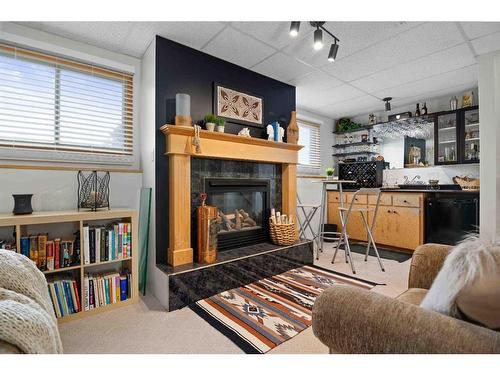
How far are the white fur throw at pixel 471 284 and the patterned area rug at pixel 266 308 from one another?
107 centimetres

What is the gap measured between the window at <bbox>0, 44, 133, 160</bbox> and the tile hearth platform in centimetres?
138

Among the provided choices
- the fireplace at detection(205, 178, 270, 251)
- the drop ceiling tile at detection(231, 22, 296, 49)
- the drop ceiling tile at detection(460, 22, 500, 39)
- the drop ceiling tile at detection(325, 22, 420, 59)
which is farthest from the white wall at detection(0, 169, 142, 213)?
the drop ceiling tile at detection(460, 22, 500, 39)

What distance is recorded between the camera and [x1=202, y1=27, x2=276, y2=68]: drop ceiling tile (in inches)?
88.4

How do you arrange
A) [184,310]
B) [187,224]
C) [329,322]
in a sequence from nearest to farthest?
[329,322] < [184,310] < [187,224]

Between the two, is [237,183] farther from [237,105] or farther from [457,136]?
[457,136]

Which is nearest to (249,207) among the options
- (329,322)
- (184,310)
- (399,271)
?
(184,310)

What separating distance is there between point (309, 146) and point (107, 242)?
357 centimetres

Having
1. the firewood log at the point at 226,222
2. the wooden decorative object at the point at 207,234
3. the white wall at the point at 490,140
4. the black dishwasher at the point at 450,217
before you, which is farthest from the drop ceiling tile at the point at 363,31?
the black dishwasher at the point at 450,217

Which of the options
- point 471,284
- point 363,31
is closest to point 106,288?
point 471,284

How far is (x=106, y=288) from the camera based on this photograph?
199 centimetres

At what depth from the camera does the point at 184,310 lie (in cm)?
196
